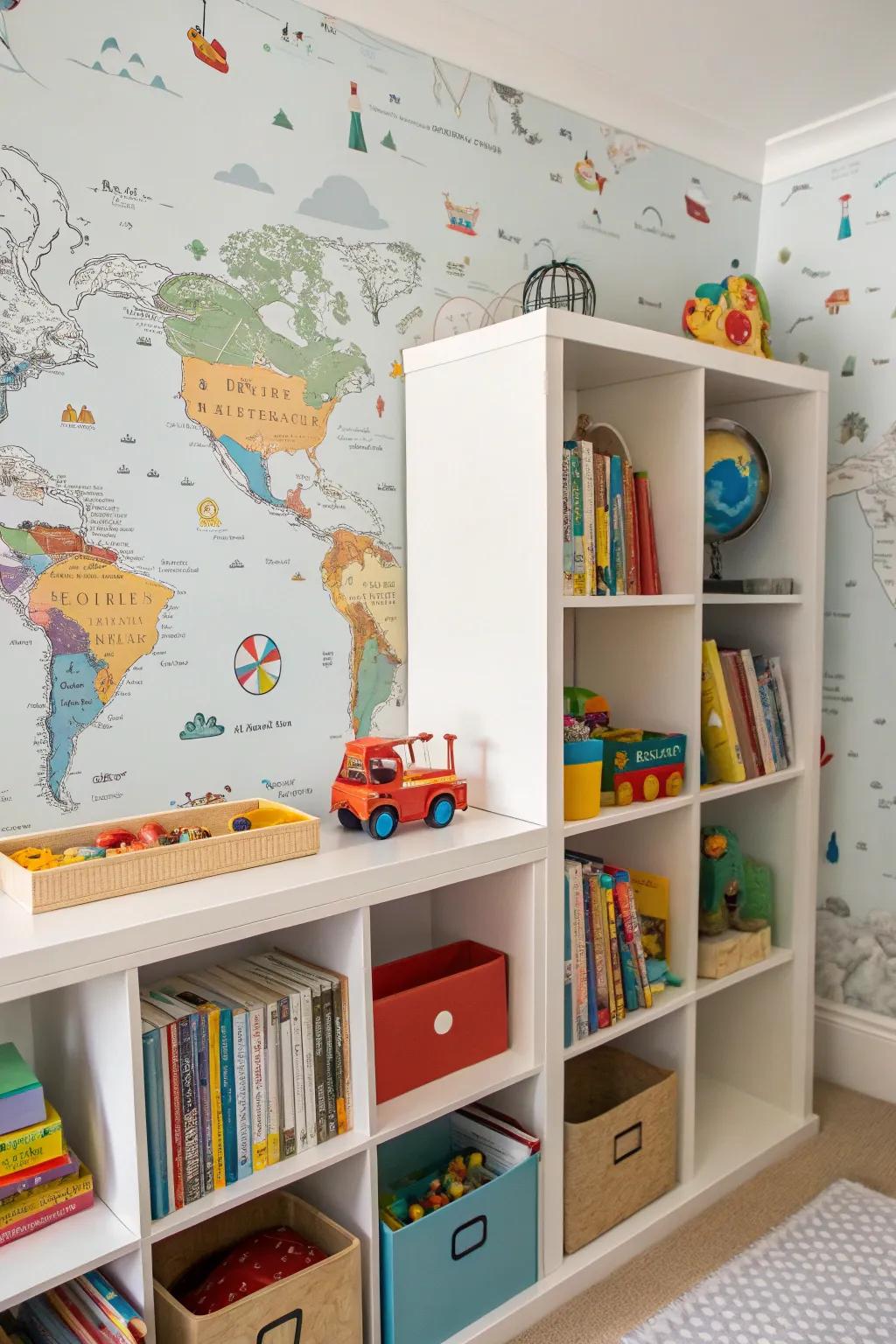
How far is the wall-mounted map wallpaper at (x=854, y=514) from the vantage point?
237cm

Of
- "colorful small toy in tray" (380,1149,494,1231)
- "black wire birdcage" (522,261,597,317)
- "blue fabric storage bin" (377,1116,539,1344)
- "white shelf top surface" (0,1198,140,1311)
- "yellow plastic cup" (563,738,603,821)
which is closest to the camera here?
"white shelf top surface" (0,1198,140,1311)

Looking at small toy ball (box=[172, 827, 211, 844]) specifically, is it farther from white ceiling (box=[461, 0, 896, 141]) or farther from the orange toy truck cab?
white ceiling (box=[461, 0, 896, 141])

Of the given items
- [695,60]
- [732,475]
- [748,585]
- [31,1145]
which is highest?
[695,60]

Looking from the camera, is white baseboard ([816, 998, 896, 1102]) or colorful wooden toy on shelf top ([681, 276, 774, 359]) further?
white baseboard ([816, 998, 896, 1102])

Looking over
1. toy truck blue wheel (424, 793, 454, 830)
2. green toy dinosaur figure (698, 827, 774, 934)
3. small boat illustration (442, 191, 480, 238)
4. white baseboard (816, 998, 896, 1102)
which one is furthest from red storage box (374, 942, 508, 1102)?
small boat illustration (442, 191, 480, 238)

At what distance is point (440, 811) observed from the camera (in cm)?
170

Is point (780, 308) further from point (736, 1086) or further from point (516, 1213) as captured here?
point (516, 1213)

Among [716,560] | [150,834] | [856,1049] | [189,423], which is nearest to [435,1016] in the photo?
[150,834]

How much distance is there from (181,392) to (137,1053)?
95cm

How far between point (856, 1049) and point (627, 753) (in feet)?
3.91

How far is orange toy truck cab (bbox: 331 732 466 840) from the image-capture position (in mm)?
1638

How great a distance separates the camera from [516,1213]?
170cm

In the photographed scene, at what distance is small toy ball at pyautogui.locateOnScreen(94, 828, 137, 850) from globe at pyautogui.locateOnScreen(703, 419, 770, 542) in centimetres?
132

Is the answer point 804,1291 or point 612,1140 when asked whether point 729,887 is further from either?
point 804,1291
